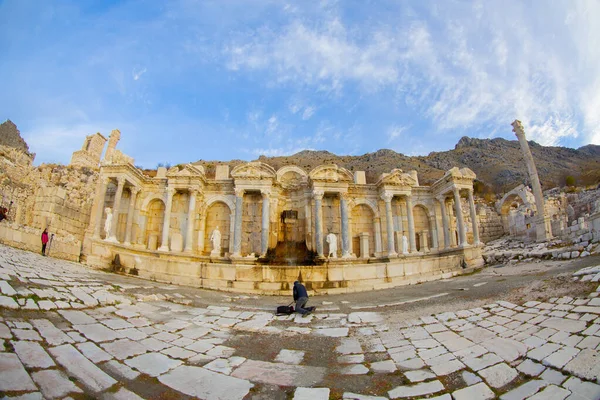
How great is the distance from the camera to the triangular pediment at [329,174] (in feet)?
69.7

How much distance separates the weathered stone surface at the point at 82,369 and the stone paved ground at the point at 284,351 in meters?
0.02

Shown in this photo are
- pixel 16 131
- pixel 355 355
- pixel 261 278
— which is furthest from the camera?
pixel 16 131

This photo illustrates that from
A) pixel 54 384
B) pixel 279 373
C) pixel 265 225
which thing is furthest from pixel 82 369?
pixel 265 225

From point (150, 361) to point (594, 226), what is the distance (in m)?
23.0

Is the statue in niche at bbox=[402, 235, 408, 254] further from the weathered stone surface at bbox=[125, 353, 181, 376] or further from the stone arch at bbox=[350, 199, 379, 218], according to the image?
the weathered stone surface at bbox=[125, 353, 181, 376]

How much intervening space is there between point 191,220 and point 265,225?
5092 mm

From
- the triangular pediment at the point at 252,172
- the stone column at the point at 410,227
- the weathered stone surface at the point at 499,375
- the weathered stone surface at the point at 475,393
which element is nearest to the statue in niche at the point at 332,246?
→ the triangular pediment at the point at 252,172

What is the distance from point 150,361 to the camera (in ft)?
15.9

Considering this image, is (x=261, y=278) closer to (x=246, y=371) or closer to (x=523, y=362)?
(x=246, y=371)

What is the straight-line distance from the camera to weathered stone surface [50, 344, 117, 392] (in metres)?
3.80

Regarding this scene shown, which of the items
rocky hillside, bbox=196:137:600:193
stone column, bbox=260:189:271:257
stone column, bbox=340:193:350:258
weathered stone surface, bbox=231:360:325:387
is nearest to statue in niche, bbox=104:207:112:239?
stone column, bbox=260:189:271:257

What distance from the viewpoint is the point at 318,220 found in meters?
20.6

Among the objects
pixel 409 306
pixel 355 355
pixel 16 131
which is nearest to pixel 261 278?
pixel 409 306

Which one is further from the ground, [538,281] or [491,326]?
[538,281]
